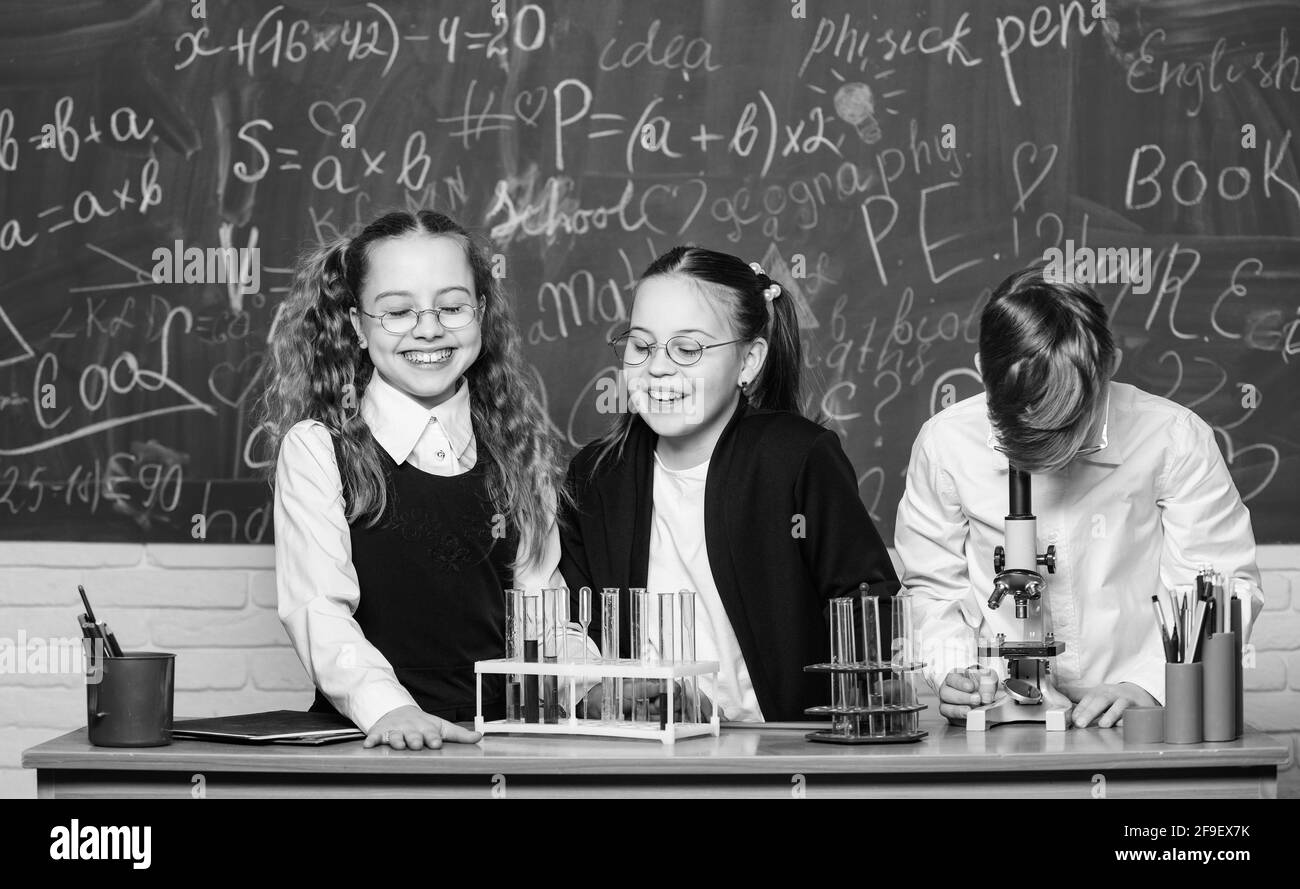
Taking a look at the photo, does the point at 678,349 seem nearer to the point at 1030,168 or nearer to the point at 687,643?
the point at 687,643

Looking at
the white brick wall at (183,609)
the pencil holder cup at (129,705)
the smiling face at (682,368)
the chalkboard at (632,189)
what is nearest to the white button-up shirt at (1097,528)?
the smiling face at (682,368)

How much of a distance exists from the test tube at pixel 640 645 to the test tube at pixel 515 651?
16 cm

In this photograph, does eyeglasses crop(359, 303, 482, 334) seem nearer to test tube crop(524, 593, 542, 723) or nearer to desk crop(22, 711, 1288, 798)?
test tube crop(524, 593, 542, 723)

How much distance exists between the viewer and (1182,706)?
1.98 meters

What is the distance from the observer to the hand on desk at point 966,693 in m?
2.17

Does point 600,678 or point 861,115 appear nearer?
point 600,678

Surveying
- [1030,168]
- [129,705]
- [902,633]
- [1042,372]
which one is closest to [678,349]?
[1042,372]

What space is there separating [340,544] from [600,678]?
1.59 feet

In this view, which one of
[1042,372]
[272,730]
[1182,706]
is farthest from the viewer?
[1042,372]

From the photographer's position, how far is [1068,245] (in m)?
3.39

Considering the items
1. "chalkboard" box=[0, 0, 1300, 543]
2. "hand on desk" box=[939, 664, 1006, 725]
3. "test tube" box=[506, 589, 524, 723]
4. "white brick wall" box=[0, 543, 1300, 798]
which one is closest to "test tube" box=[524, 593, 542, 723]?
"test tube" box=[506, 589, 524, 723]

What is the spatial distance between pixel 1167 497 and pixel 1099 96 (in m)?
1.20
